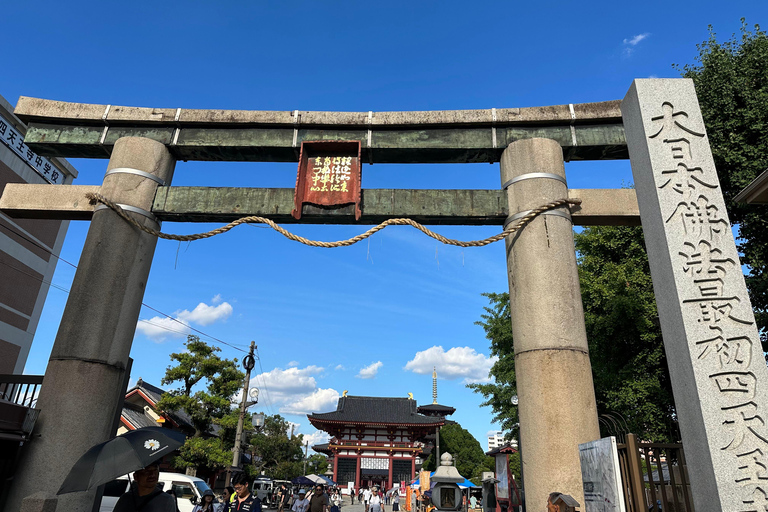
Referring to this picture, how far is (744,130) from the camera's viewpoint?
44.3 feet

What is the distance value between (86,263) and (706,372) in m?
7.48

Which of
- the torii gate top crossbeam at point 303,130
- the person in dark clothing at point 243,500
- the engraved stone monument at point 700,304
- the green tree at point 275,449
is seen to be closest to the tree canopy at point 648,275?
the torii gate top crossbeam at point 303,130

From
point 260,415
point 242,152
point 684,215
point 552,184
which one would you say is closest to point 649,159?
point 684,215

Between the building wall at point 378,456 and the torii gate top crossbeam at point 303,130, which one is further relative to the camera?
the building wall at point 378,456

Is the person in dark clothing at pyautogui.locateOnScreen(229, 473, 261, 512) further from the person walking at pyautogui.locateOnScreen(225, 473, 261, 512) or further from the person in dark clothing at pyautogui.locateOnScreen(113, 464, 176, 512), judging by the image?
the person in dark clothing at pyautogui.locateOnScreen(113, 464, 176, 512)

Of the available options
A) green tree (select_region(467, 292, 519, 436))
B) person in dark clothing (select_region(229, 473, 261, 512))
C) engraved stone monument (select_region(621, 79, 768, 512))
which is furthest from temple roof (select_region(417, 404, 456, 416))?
engraved stone monument (select_region(621, 79, 768, 512))

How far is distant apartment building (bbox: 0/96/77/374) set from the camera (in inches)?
838

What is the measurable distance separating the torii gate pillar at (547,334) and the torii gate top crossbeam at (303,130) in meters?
0.51

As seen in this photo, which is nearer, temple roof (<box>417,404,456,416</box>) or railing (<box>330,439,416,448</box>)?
railing (<box>330,439,416,448</box>)

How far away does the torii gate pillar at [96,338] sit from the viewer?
5750mm

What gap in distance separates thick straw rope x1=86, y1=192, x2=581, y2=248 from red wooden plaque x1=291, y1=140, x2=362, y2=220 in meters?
0.49

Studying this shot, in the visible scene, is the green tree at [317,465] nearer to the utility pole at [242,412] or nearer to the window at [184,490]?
the utility pole at [242,412]

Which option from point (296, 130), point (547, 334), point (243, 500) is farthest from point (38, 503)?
point (547, 334)

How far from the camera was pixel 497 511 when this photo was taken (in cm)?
1356
